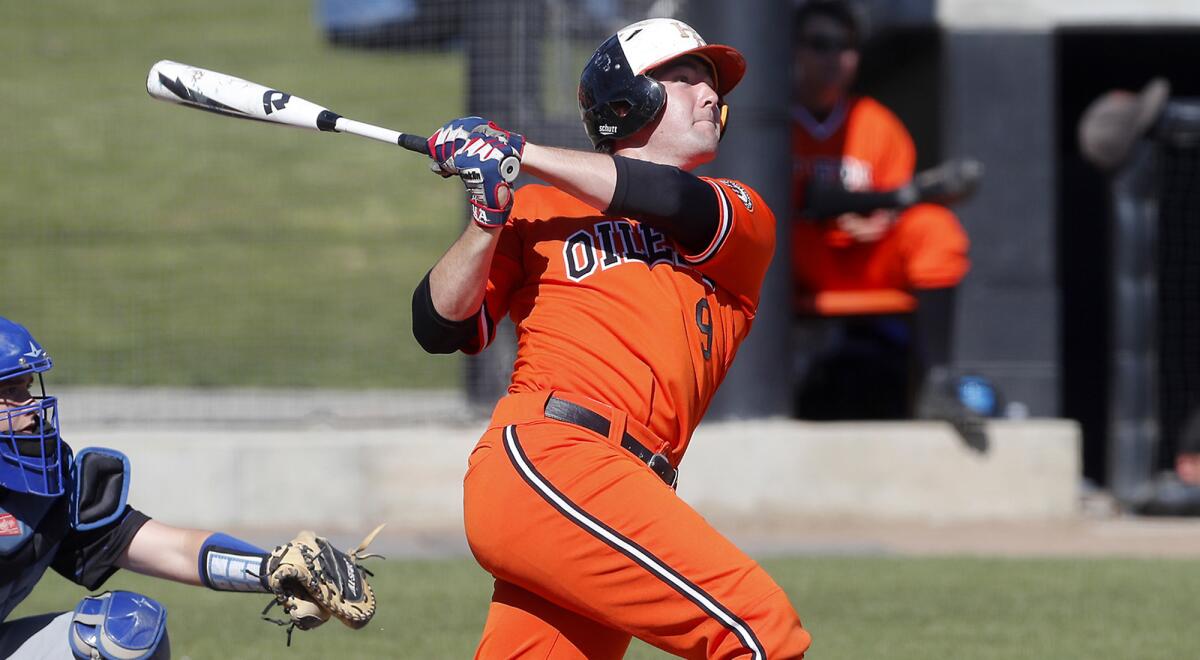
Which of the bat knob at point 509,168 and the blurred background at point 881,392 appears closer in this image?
the bat knob at point 509,168

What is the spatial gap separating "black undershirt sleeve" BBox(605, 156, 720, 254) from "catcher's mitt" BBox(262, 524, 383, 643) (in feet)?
3.04

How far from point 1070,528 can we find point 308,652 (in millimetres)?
3997

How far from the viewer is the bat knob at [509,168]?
116 inches

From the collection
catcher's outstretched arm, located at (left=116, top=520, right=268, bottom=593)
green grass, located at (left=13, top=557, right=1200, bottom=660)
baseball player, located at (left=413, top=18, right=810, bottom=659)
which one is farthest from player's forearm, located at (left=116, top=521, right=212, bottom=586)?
green grass, located at (left=13, top=557, right=1200, bottom=660)

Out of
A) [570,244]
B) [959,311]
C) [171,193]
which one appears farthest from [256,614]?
[171,193]

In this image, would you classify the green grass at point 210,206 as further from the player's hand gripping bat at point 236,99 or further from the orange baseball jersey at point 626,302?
the orange baseball jersey at point 626,302

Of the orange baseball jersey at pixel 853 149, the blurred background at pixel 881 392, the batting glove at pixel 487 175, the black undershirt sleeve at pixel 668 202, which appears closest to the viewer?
the batting glove at pixel 487 175

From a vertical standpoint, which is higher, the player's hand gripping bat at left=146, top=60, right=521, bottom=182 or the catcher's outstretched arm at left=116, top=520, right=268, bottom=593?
the player's hand gripping bat at left=146, top=60, right=521, bottom=182

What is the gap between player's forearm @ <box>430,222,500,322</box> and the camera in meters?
2.96

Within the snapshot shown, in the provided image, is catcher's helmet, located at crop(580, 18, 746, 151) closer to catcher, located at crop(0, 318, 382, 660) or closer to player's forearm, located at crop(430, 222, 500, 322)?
player's forearm, located at crop(430, 222, 500, 322)

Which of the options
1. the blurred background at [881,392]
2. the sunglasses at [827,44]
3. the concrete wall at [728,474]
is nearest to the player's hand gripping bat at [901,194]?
the blurred background at [881,392]

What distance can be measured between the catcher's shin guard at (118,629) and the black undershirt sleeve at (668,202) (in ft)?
4.37

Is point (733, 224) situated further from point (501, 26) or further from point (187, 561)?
point (501, 26)

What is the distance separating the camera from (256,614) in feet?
18.7
